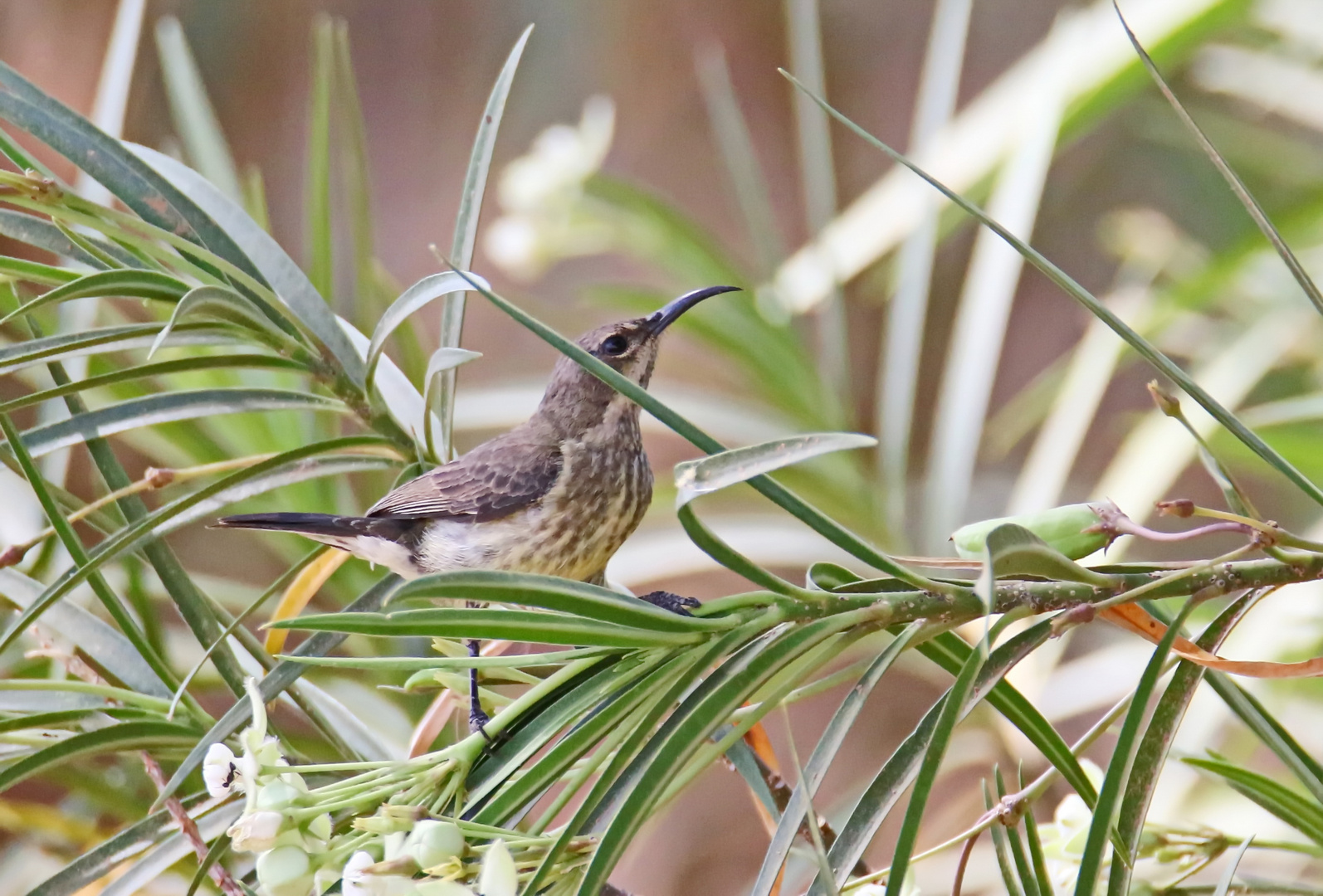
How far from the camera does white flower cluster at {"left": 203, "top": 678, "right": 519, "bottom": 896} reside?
380 millimetres

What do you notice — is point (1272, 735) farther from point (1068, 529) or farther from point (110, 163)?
point (110, 163)

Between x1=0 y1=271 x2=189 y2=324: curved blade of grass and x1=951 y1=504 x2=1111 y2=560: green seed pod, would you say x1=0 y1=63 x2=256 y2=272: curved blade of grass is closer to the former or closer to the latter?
x1=0 y1=271 x2=189 y2=324: curved blade of grass

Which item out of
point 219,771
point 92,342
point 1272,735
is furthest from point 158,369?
point 1272,735

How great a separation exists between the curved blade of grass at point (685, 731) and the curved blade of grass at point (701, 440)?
0.03 meters

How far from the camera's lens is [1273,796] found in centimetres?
57

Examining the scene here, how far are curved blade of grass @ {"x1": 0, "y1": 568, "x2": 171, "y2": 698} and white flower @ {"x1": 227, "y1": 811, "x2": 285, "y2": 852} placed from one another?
0.36m

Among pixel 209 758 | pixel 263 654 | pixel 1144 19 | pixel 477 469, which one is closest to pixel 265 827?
pixel 209 758

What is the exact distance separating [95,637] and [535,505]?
15.2 inches

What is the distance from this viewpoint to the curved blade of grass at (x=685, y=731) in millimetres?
388

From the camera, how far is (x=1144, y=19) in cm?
138

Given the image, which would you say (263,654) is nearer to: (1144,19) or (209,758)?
(209,758)

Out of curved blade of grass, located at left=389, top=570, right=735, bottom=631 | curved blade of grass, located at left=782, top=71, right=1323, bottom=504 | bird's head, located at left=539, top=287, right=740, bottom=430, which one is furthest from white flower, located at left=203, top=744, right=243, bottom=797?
bird's head, located at left=539, top=287, right=740, bottom=430

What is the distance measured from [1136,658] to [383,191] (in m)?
2.38

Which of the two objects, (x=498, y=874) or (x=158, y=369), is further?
(x=158, y=369)
